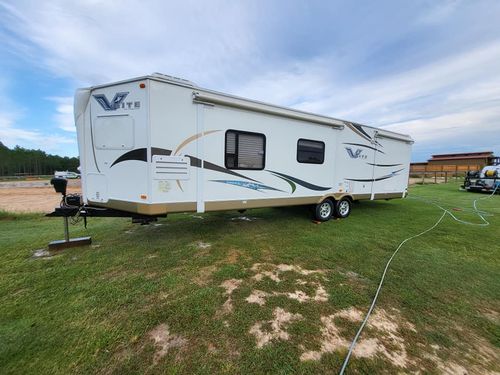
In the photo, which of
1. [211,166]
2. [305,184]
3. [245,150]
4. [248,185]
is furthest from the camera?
[305,184]

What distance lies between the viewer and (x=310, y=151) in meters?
6.21

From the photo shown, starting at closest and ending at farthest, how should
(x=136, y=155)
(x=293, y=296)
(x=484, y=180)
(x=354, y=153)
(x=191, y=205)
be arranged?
(x=293, y=296) < (x=136, y=155) < (x=191, y=205) < (x=354, y=153) < (x=484, y=180)

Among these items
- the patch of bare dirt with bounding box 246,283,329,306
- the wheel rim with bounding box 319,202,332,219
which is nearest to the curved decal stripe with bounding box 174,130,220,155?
the patch of bare dirt with bounding box 246,283,329,306

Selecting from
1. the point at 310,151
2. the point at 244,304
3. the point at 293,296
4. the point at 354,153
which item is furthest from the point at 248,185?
the point at 354,153

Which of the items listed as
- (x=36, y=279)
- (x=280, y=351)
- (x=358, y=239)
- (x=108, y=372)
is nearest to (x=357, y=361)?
(x=280, y=351)

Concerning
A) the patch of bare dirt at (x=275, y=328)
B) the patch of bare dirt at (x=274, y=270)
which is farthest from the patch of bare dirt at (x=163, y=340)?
the patch of bare dirt at (x=274, y=270)

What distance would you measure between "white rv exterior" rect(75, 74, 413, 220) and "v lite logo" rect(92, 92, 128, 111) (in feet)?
0.06

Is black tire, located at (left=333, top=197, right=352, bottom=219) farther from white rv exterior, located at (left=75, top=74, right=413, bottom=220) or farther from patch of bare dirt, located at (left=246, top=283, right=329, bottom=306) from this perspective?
patch of bare dirt, located at (left=246, top=283, right=329, bottom=306)

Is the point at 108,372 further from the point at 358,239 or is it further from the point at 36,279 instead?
the point at 358,239

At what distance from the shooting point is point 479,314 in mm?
2848

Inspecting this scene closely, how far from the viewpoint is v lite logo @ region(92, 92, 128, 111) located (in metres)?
4.12

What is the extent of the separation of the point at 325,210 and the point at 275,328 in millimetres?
4815

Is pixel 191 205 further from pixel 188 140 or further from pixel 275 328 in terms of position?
pixel 275 328

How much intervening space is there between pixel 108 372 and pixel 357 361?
2.10 m
